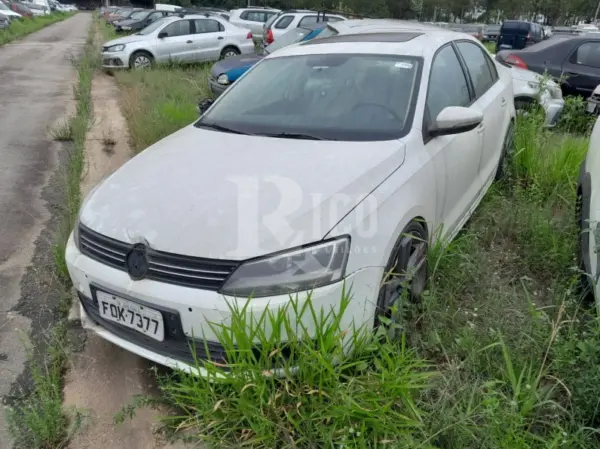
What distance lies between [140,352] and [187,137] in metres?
1.40

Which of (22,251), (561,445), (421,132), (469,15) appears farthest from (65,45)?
(469,15)

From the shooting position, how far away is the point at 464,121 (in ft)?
9.03

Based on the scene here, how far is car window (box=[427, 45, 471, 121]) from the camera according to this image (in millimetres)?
3029

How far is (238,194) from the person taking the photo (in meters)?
2.29

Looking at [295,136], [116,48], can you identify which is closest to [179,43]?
[116,48]

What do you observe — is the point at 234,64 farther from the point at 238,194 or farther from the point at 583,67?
the point at 238,194

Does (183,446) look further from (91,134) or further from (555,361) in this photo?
(91,134)

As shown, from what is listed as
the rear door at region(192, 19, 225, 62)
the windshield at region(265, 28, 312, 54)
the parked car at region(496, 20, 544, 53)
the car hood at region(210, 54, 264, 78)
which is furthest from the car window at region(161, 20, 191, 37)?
the parked car at region(496, 20, 544, 53)

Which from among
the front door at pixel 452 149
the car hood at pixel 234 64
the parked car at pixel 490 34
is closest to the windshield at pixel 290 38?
the car hood at pixel 234 64

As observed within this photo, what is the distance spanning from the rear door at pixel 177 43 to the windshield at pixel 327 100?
9.64m

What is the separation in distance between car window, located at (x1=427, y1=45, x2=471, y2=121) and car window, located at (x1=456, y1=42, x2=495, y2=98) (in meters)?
0.24

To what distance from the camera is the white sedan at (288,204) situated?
2029 mm

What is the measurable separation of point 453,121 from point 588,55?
20.0 ft

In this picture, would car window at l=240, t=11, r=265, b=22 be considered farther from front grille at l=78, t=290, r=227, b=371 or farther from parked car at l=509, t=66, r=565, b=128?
front grille at l=78, t=290, r=227, b=371
